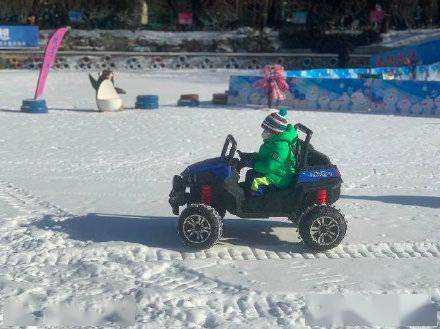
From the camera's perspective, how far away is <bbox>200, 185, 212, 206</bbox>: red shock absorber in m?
6.06

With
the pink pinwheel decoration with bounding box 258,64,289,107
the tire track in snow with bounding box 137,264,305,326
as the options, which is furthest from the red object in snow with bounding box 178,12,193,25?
the tire track in snow with bounding box 137,264,305,326

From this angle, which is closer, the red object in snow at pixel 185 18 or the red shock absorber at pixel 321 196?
the red shock absorber at pixel 321 196

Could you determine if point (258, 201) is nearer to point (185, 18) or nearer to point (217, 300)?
point (217, 300)

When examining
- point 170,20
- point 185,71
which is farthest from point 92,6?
point 185,71

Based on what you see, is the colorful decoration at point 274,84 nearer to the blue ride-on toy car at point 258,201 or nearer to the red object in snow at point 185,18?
the blue ride-on toy car at point 258,201

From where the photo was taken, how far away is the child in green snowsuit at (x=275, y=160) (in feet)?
20.0

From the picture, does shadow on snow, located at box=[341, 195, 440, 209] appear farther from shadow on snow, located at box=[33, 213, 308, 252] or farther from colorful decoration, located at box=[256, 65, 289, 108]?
colorful decoration, located at box=[256, 65, 289, 108]

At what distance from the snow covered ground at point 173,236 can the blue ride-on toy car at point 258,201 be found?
0.19m

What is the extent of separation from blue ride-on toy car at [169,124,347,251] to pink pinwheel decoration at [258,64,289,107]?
10.9 m

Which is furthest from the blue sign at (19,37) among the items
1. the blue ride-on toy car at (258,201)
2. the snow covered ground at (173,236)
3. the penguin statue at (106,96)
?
the blue ride-on toy car at (258,201)

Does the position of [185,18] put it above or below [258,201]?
above

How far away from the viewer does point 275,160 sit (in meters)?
6.12

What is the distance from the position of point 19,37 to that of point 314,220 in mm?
27472

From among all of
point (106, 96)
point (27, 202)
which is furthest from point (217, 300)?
point (106, 96)
